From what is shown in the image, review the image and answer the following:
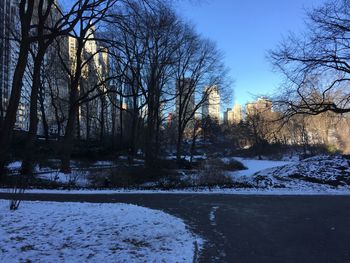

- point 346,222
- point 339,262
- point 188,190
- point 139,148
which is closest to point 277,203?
point 346,222

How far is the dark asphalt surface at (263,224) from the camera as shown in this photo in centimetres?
791

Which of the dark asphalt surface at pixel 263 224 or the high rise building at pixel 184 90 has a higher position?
the high rise building at pixel 184 90

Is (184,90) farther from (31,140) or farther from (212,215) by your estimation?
(212,215)

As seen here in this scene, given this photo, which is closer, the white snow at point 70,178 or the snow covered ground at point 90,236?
the snow covered ground at point 90,236

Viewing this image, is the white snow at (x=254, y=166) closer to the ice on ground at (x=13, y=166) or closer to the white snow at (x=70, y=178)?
the white snow at (x=70, y=178)

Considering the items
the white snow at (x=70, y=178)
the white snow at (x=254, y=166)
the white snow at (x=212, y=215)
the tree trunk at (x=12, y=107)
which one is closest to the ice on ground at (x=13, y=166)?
the white snow at (x=70, y=178)

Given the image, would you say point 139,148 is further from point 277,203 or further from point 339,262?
point 339,262

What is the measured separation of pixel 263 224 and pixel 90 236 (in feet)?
15.7

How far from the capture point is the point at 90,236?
8.27 meters

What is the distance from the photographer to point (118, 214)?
11.3 metres

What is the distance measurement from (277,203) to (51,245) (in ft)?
33.1

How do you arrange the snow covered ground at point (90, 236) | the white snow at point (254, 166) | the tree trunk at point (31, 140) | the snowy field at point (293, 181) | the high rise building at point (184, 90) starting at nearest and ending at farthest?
the snow covered ground at point (90, 236) → the snowy field at point (293, 181) → the tree trunk at point (31, 140) → the white snow at point (254, 166) → the high rise building at point (184, 90)

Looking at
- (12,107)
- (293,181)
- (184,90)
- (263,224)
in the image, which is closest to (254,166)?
(184,90)

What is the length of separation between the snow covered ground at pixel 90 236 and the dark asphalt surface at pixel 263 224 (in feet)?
2.11
